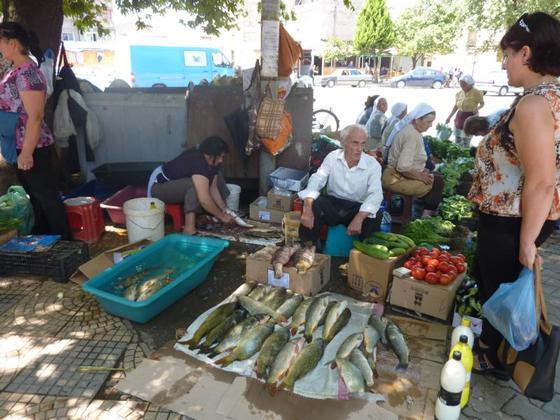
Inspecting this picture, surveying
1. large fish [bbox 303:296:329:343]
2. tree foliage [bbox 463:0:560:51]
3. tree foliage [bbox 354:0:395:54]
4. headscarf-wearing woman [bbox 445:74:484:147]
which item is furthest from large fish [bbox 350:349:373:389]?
tree foliage [bbox 354:0:395:54]

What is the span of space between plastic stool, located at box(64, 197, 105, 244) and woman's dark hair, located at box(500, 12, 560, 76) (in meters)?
4.33

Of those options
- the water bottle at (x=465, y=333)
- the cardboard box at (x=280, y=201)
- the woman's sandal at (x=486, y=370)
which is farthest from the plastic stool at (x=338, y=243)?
the water bottle at (x=465, y=333)

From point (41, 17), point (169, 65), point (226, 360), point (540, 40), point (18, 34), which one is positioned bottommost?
point (226, 360)

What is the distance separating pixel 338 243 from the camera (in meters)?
4.58

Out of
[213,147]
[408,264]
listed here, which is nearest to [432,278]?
[408,264]

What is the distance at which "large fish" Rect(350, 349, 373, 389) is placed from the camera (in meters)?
2.60

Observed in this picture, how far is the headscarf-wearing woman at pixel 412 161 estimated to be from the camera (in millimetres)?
5000

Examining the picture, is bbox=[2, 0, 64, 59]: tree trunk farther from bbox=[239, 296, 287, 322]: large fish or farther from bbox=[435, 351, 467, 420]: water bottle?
bbox=[435, 351, 467, 420]: water bottle

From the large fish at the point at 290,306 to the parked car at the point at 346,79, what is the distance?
31682mm

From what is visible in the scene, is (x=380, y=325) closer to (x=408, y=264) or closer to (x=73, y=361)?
(x=408, y=264)

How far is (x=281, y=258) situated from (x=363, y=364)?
127cm

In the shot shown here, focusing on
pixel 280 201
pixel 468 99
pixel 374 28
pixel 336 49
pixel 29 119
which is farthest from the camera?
pixel 336 49

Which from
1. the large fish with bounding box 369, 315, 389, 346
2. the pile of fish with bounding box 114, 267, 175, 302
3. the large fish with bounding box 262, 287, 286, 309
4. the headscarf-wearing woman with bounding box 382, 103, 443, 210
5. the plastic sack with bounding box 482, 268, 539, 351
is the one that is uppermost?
the headscarf-wearing woman with bounding box 382, 103, 443, 210

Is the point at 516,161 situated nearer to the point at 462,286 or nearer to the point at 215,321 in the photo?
the point at 462,286
